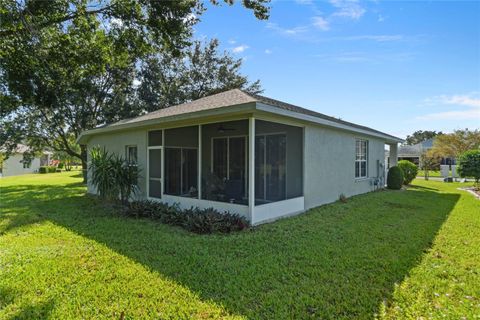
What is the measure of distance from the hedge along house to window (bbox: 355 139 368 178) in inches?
39.2

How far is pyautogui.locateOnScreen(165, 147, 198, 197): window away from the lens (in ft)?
27.8

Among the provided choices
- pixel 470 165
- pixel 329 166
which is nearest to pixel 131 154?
pixel 329 166

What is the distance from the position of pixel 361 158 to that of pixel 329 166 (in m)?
3.71

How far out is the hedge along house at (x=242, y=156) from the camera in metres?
6.65

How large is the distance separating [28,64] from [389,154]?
18.5 meters

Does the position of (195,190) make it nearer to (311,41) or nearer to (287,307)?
(287,307)

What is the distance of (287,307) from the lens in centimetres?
305

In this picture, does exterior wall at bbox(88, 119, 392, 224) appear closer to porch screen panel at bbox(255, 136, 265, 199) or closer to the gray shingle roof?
porch screen panel at bbox(255, 136, 265, 199)

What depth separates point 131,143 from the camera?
1015 cm

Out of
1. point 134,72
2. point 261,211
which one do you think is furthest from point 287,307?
point 134,72

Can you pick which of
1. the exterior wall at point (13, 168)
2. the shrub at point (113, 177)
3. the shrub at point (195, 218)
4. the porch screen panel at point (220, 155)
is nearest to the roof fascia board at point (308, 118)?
the shrub at point (195, 218)

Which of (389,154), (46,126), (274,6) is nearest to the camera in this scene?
(274,6)

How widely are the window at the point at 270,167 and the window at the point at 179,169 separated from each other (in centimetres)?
243

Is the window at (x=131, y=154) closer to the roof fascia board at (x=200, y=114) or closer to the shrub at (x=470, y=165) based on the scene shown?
the roof fascia board at (x=200, y=114)
